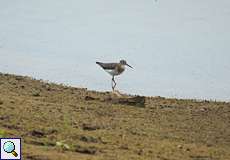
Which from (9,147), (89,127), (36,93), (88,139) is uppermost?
(36,93)

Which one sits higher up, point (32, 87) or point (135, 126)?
point (32, 87)

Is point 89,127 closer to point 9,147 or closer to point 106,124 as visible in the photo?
point 106,124

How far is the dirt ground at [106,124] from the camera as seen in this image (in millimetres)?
7699

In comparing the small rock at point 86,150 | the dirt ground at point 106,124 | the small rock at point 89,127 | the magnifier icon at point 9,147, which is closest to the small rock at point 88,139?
the dirt ground at point 106,124

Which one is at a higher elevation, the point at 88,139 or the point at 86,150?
the point at 88,139

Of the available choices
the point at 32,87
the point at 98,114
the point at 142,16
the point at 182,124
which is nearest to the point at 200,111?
the point at 182,124

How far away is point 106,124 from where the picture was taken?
9047 mm

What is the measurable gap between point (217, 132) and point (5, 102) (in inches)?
105

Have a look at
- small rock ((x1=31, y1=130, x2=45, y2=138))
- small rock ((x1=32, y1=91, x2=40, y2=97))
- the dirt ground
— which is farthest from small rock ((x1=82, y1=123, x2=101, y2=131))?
small rock ((x1=32, y1=91, x2=40, y2=97))

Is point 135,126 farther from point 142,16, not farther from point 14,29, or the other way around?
point 142,16

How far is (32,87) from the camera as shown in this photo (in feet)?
37.4

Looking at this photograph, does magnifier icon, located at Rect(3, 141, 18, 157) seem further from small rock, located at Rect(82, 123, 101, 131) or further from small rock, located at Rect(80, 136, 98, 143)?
small rock, located at Rect(82, 123, 101, 131)

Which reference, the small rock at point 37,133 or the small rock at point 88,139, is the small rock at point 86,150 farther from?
the small rock at point 37,133

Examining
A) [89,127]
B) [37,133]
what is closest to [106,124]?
[89,127]
